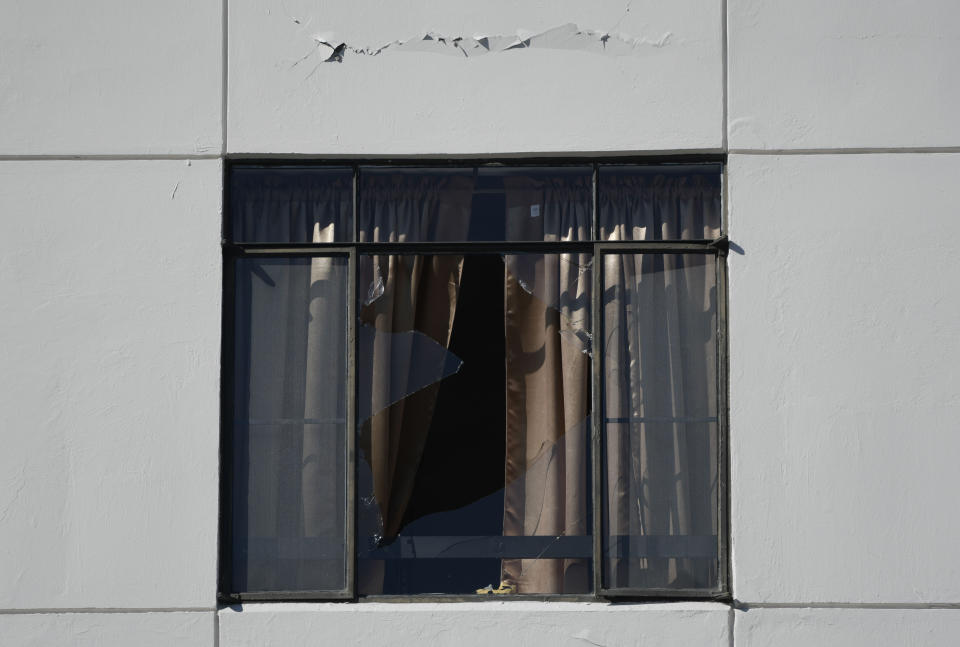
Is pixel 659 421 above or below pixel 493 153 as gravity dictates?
below

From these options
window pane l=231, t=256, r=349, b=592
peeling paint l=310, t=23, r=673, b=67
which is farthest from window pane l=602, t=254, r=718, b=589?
window pane l=231, t=256, r=349, b=592

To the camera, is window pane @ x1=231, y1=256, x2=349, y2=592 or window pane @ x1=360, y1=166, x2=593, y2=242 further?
window pane @ x1=360, y1=166, x2=593, y2=242

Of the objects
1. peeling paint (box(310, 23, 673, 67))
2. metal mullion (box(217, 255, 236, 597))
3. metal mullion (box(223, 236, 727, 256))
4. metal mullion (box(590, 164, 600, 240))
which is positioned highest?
peeling paint (box(310, 23, 673, 67))

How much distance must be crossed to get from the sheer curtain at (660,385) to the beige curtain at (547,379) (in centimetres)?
15

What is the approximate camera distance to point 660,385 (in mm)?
5855

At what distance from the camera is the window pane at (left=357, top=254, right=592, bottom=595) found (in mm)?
5871

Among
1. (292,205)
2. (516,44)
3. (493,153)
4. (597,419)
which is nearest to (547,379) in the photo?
(597,419)

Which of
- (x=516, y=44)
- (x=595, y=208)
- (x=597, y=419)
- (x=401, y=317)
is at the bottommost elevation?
(x=597, y=419)

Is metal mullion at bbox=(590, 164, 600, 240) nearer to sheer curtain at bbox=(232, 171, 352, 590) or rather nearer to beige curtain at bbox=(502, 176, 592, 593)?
beige curtain at bbox=(502, 176, 592, 593)

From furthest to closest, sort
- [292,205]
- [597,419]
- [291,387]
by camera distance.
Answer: [292,205], [291,387], [597,419]

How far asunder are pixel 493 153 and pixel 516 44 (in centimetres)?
62

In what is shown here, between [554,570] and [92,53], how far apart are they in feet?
12.7

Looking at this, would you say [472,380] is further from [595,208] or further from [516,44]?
[516,44]

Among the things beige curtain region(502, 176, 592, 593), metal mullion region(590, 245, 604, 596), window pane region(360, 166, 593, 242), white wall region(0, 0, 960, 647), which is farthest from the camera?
window pane region(360, 166, 593, 242)
